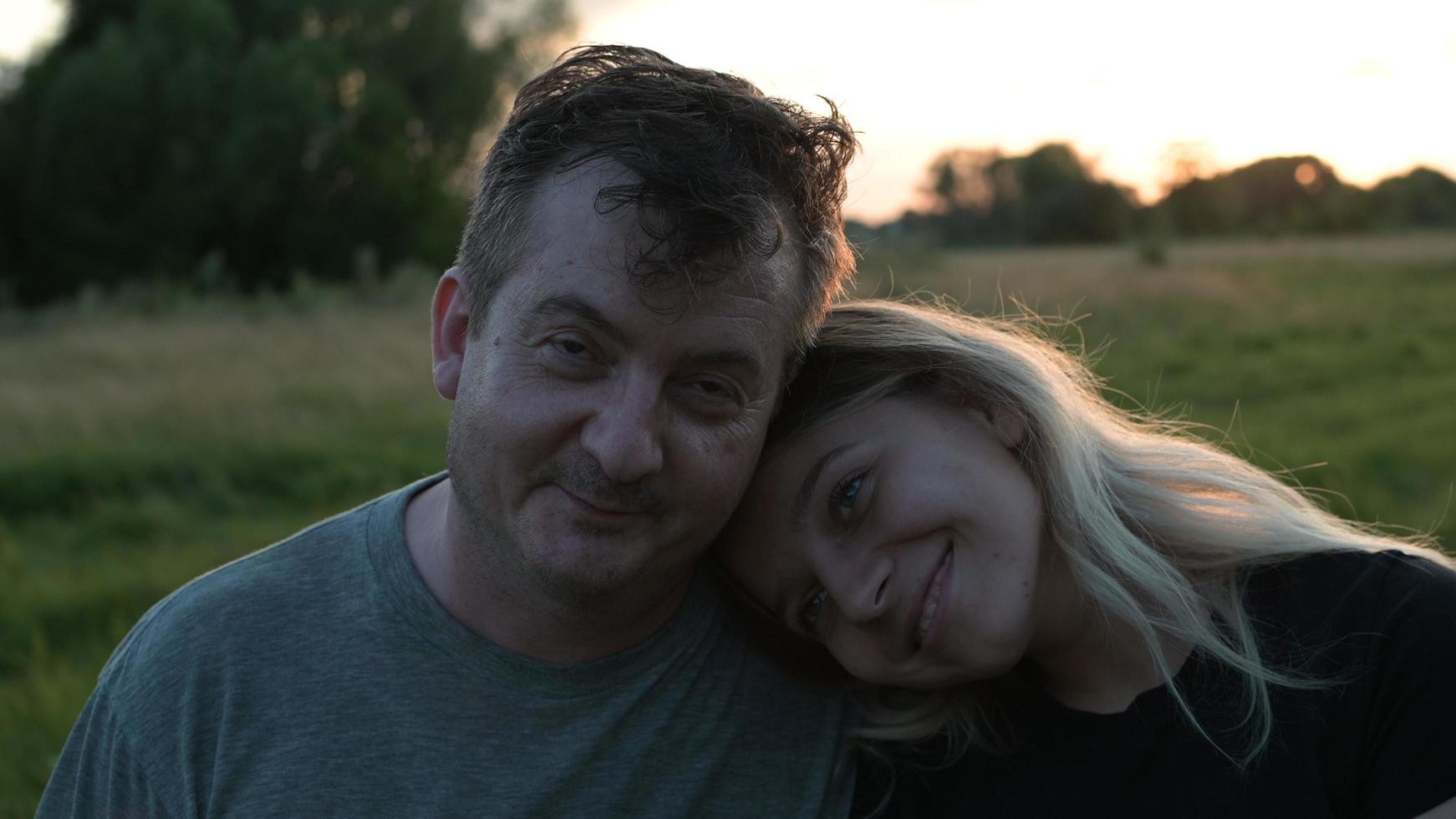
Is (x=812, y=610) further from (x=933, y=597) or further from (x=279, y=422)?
(x=279, y=422)

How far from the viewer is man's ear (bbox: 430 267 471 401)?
7.32 ft

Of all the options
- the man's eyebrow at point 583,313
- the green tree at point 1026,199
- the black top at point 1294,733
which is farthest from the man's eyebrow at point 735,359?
the green tree at point 1026,199

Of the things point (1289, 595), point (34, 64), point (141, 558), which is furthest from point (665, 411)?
point (34, 64)

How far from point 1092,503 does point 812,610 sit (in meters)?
0.60

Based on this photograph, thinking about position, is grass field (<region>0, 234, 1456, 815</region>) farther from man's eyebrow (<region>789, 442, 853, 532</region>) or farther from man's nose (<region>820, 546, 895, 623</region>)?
man's nose (<region>820, 546, 895, 623</region>)

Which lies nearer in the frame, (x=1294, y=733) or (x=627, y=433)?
(x=627, y=433)

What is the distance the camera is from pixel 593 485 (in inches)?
77.9

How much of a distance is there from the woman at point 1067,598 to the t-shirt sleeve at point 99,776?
1.14 m

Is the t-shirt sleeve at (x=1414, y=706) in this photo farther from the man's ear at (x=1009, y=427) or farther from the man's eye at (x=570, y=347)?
the man's eye at (x=570, y=347)

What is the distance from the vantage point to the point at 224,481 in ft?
25.5

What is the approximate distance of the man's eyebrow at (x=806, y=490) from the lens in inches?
91.0

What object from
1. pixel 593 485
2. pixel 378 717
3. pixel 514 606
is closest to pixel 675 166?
pixel 593 485

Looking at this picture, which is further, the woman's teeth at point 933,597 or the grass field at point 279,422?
the grass field at point 279,422

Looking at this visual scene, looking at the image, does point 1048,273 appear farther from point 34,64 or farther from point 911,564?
point 34,64
